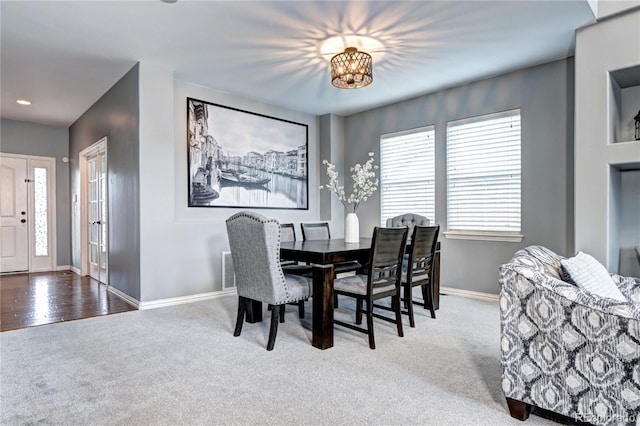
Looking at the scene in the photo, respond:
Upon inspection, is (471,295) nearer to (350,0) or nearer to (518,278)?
(518,278)

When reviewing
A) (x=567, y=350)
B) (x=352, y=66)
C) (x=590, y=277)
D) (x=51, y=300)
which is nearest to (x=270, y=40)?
(x=352, y=66)

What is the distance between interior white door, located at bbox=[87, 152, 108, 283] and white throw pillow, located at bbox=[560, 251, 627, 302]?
17.0 feet

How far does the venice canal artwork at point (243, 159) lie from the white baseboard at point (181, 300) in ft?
3.69

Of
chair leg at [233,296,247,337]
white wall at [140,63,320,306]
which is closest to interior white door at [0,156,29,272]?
white wall at [140,63,320,306]

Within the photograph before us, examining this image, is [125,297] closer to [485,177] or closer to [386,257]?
[386,257]

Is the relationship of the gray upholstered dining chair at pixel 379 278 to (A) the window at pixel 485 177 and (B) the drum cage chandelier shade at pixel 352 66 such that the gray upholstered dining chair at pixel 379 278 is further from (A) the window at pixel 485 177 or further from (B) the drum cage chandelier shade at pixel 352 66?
(A) the window at pixel 485 177

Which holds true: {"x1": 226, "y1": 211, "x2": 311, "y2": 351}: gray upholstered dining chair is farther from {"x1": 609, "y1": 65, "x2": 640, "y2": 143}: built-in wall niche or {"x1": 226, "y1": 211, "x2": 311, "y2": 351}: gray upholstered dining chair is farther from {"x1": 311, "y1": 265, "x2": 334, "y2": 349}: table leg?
{"x1": 609, "y1": 65, "x2": 640, "y2": 143}: built-in wall niche

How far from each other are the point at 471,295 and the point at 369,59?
3.02m

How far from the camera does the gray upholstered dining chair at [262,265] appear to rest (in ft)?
8.74

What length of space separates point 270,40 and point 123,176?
2.42 m

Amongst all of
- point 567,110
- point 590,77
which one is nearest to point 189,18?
point 590,77

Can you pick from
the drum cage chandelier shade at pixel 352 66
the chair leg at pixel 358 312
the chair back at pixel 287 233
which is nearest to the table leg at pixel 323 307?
the chair leg at pixel 358 312

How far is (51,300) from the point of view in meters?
4.33

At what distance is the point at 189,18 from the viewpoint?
306 cm
